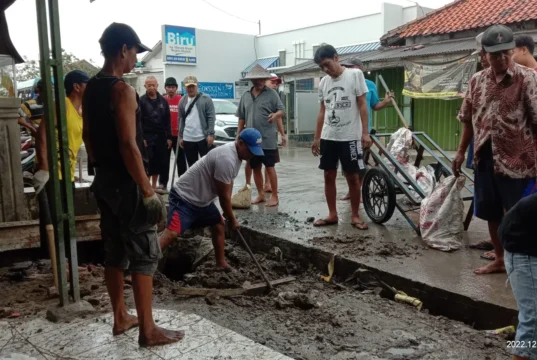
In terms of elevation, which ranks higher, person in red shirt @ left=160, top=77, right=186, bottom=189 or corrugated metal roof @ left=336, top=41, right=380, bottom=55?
corrugated metal roof @ left=336, top=41, right=380, bottom=55

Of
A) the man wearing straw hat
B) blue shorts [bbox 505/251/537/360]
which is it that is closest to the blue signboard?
the man wearing straw hat

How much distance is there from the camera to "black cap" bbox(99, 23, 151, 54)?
2.89 meters

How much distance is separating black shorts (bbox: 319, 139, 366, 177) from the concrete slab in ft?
8.71

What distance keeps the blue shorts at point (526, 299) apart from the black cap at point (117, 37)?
7.31ft

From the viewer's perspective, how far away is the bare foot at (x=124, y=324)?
313 cm

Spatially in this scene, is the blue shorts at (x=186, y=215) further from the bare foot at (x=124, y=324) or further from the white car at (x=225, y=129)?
the white car at (x=225, y=129)

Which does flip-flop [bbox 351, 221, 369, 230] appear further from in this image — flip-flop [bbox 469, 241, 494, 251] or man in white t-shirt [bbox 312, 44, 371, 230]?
flip-flop [bbox 469, 241, 494, 251]

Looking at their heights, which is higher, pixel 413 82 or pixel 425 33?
pixel 425 33

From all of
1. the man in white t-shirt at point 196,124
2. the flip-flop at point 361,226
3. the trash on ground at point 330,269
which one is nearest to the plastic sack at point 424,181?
the flip-flop at point 361,226

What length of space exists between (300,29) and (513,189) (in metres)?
24.5

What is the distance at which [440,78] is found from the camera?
39.9 ft

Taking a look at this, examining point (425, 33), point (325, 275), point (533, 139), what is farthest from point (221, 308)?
point (425, 33)

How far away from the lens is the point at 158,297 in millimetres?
4156

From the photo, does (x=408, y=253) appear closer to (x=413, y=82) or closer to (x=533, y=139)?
(x=533, y=139)
